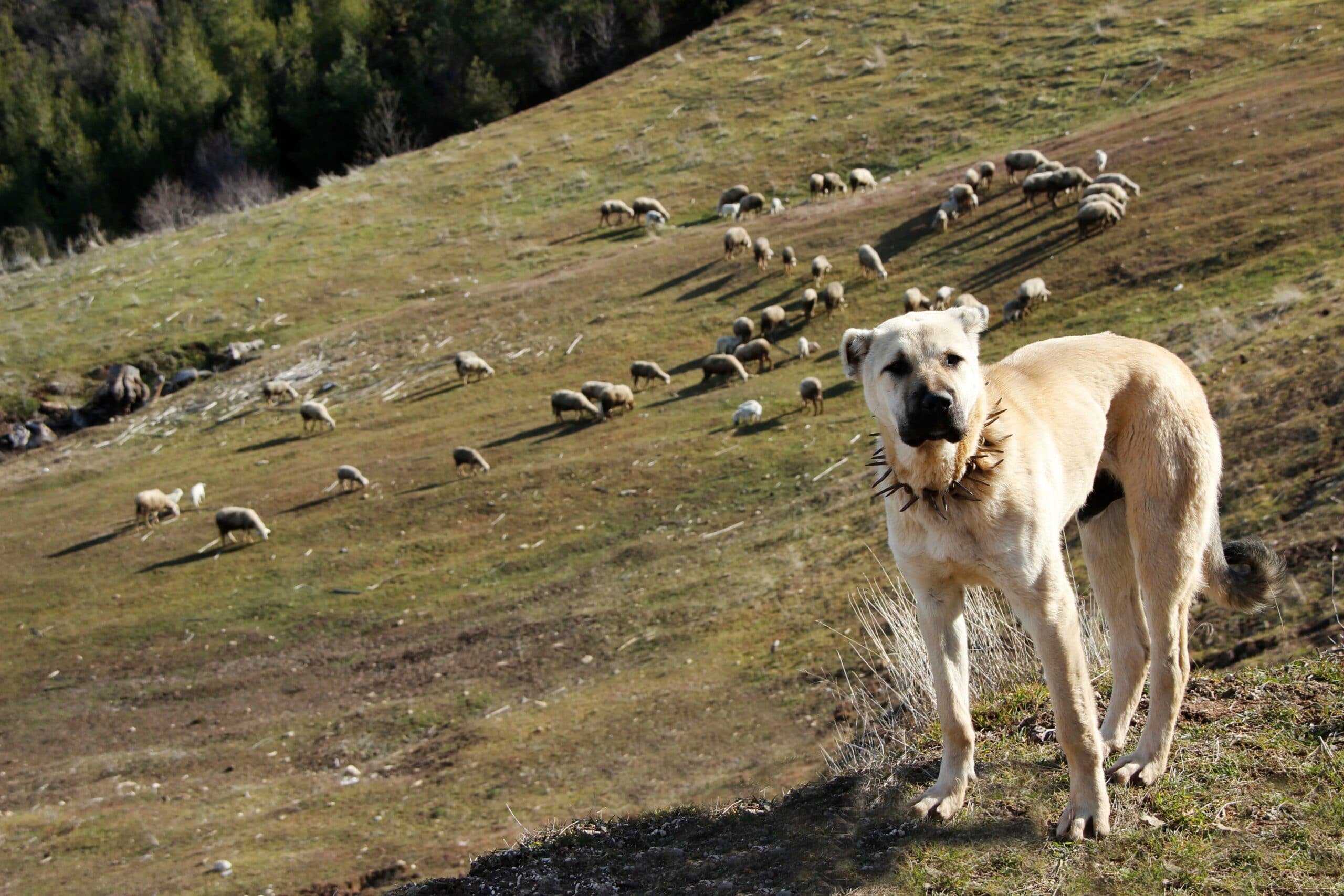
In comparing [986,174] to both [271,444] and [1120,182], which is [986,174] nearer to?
[1120,182]

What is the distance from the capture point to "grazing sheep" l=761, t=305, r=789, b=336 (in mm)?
27281

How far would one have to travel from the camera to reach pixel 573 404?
992 inches

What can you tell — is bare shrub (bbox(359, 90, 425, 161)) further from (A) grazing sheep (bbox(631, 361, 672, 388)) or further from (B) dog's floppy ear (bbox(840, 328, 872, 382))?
(B) dog's floppy ear (bbox(840, 328, 872, 382))

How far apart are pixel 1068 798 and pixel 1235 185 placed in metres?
23.9

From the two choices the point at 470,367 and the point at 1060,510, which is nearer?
the point at 1060,510

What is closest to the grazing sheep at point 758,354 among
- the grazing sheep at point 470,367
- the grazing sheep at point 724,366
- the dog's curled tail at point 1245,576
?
the grazing sheep at point 724,366

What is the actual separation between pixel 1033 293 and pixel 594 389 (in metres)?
10.1

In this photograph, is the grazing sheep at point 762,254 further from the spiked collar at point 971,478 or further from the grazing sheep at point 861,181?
the spiked collar at point 971,478

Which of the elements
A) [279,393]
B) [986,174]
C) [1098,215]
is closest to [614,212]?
[986,174]

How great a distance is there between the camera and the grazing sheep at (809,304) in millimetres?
27531

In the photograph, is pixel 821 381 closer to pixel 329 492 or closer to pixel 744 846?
pixel 329 492

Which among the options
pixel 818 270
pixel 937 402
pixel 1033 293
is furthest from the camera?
pixel 818 270

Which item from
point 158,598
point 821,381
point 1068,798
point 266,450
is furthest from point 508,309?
point 1068,798

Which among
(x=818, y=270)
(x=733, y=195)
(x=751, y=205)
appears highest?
(x=733, y=195)
